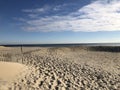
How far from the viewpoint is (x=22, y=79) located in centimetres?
980

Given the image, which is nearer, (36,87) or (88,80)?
(36,87)

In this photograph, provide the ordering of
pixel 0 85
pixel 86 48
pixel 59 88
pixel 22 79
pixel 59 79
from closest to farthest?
pixel 0 85, pixel 59 88, pixel 22 79, pixel 59 79, pixel 86 48

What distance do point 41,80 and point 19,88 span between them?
1.93 meters

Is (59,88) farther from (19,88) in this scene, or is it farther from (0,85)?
(0,85)

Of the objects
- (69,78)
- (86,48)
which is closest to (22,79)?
(69,78)

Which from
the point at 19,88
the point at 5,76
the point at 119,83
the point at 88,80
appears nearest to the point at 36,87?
the point at 19,88

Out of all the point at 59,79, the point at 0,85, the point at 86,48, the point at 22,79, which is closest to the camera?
the point at 0,85

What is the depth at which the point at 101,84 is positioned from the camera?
9.84m

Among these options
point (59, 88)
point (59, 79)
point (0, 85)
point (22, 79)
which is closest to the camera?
point (0, 85)

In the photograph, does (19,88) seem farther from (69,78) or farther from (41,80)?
(69,78)

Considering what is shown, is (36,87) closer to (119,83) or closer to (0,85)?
(0,85)

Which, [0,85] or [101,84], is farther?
[101,84]

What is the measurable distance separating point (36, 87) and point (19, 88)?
31.2 inches

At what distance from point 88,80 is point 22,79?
3.58 m
